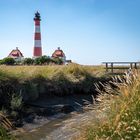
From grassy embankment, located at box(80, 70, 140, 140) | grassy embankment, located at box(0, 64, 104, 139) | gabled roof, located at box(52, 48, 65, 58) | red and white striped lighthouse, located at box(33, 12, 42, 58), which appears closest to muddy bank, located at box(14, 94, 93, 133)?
grassy embankment, located at box(0, 64, 104, 139)

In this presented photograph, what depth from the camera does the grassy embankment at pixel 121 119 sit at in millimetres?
6407

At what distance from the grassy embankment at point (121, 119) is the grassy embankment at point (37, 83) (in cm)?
698

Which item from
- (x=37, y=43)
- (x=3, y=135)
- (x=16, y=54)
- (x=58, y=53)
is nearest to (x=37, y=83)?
(x=3, y=135)

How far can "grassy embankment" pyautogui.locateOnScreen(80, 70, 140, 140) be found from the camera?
6407 millimetres

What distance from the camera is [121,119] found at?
652 centimetres

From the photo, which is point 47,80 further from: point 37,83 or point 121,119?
point 121,119

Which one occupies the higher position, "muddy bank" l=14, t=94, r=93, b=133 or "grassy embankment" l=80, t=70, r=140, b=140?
"grassy embankment" l=80, t=70, r=140, b=140

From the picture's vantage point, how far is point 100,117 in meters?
7.02

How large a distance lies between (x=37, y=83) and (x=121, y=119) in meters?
10.6

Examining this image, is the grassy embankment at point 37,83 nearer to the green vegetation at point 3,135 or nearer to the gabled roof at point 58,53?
the green vegetation at point 3,135

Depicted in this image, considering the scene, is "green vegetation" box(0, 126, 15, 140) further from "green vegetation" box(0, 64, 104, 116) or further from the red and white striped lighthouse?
the red and white striped lighthouse

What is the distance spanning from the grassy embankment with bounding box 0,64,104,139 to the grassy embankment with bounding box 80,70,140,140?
6.98m

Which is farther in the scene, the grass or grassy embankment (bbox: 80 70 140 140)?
the grass

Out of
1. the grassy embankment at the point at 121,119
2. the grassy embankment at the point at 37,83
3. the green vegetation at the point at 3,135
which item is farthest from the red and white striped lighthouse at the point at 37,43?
the green vegetation at the point at 3,135
